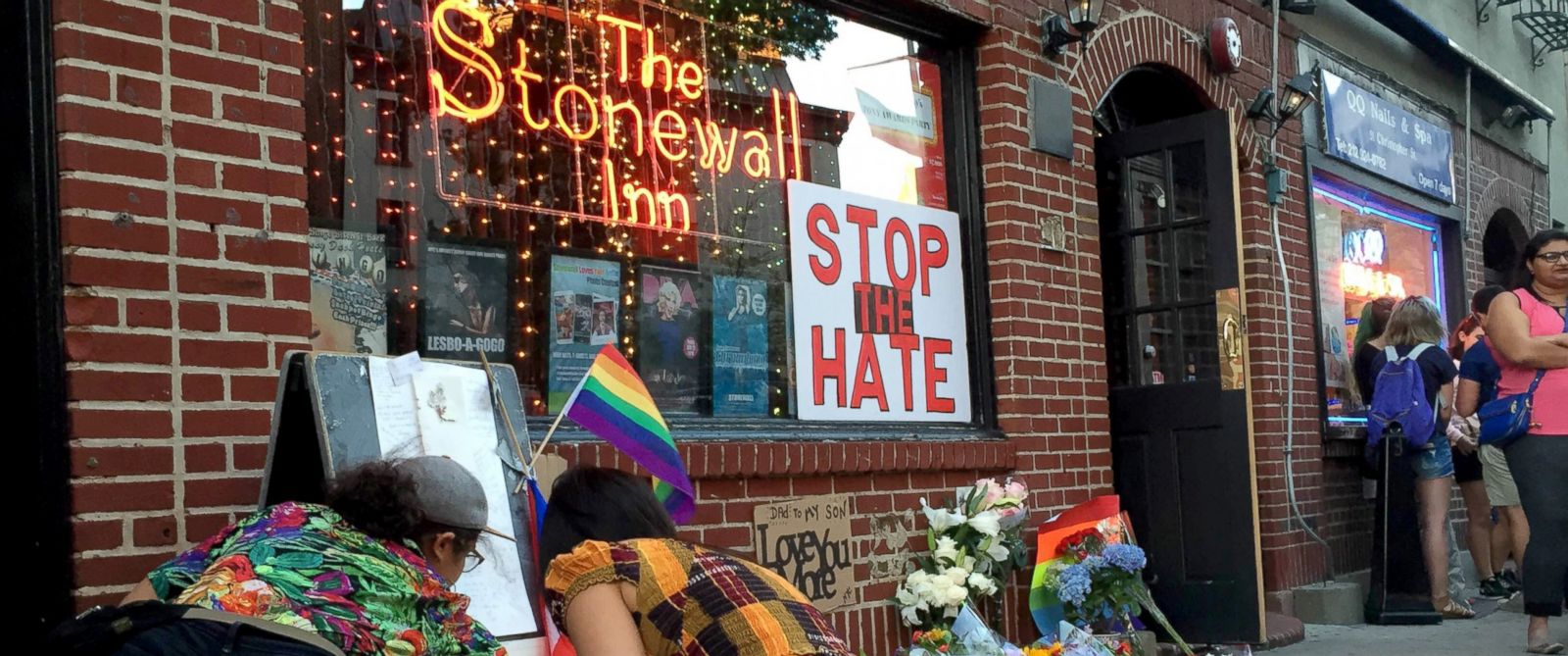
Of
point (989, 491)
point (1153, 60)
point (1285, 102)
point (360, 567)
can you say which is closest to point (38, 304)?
point (360, 567)

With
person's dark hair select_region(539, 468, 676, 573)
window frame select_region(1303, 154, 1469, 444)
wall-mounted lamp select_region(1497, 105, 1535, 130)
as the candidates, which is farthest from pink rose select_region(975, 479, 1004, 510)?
wall-mounted lamp select_region(1497, 105, 1535, 130)

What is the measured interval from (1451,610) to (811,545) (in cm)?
429

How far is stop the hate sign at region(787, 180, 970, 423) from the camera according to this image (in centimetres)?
576

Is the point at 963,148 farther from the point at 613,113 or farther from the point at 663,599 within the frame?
the point at 663,599

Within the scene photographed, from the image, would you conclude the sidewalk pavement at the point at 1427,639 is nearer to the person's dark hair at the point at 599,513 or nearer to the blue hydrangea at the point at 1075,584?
the blue hydrangea at the point at 1075,584

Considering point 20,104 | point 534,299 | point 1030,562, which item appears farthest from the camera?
point 1030,562

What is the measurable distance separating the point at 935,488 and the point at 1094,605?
2.49 feet

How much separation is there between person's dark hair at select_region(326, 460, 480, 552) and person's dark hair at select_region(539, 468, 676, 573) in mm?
390

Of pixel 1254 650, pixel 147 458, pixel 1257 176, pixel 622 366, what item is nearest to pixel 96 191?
pixel 147 458

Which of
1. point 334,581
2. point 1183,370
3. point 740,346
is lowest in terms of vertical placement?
point 334,581

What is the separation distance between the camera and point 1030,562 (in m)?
6.44

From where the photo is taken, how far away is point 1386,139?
1031cm

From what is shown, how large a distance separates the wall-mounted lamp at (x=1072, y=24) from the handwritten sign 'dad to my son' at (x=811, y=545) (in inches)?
91.2

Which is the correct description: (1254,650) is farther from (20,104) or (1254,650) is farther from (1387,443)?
(20,104)
